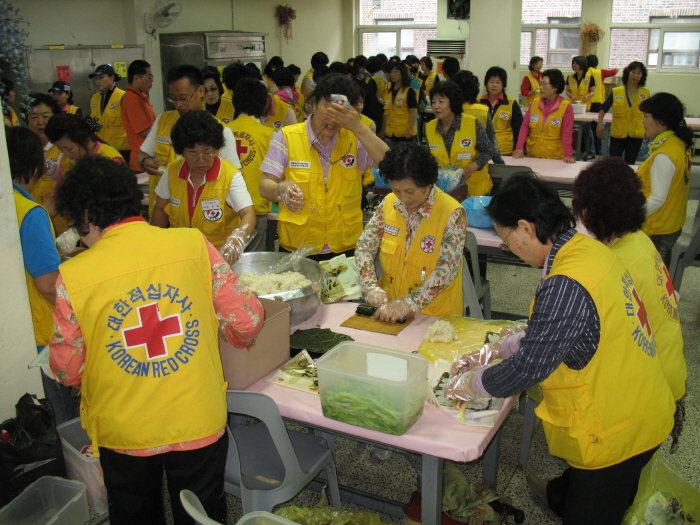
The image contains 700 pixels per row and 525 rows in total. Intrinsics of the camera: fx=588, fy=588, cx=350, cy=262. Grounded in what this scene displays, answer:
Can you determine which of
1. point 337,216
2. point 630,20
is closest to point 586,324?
point 337,216

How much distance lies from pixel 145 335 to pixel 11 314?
0.98m

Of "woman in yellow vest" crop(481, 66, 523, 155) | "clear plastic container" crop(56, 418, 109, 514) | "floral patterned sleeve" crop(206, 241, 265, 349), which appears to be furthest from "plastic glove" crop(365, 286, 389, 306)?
"woman in yellow vest" crop(481, 66, 523, 155)

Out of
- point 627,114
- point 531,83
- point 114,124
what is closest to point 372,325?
point 114,124

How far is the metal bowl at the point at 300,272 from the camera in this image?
2.49m

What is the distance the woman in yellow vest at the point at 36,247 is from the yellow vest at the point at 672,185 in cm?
341

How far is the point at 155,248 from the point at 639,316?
4.55ft

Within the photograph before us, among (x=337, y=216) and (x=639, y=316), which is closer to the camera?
(x=639, y=316)

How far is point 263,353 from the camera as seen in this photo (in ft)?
7.02

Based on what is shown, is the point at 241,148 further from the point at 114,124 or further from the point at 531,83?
the point at 531,83

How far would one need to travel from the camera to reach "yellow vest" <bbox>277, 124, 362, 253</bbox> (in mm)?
3207

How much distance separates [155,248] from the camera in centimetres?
160

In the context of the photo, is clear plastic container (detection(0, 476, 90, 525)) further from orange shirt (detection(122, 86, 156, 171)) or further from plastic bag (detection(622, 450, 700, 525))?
orange shirt (detection(122, 86, 156, 171))

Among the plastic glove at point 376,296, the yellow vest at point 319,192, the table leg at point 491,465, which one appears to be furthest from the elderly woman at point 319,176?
the table leg at point 491,465

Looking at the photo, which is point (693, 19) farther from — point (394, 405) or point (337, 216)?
point (394, 405)
